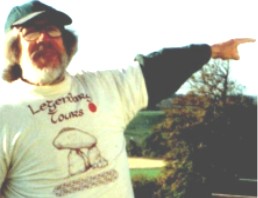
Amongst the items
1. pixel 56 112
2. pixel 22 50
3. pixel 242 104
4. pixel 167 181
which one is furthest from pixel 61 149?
pixel 167 181

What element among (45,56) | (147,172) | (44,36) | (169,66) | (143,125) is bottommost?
(147,172)

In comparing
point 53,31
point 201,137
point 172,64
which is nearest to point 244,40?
point 172,64

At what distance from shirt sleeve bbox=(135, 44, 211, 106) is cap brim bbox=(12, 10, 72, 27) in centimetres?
45

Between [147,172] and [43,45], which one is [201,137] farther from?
[43,45]

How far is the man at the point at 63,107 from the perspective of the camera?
3.26 meters

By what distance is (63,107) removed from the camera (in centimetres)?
335

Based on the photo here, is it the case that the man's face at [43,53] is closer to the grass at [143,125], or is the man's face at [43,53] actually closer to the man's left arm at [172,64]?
the man's left arm at [172,64]

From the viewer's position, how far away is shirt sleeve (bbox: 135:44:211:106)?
362cm

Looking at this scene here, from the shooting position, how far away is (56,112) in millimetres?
3320

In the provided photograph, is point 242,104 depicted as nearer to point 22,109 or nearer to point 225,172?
point 225,172

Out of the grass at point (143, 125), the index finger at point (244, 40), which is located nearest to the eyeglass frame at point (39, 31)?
the index finger at point (244, 40)

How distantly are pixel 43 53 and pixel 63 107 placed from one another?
1.06 feet

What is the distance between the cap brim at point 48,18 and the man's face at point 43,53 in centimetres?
4

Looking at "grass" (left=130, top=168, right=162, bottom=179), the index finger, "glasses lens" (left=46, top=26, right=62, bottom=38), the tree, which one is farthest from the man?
"grass" (left=130, top=168, right=162, bottom=179)
